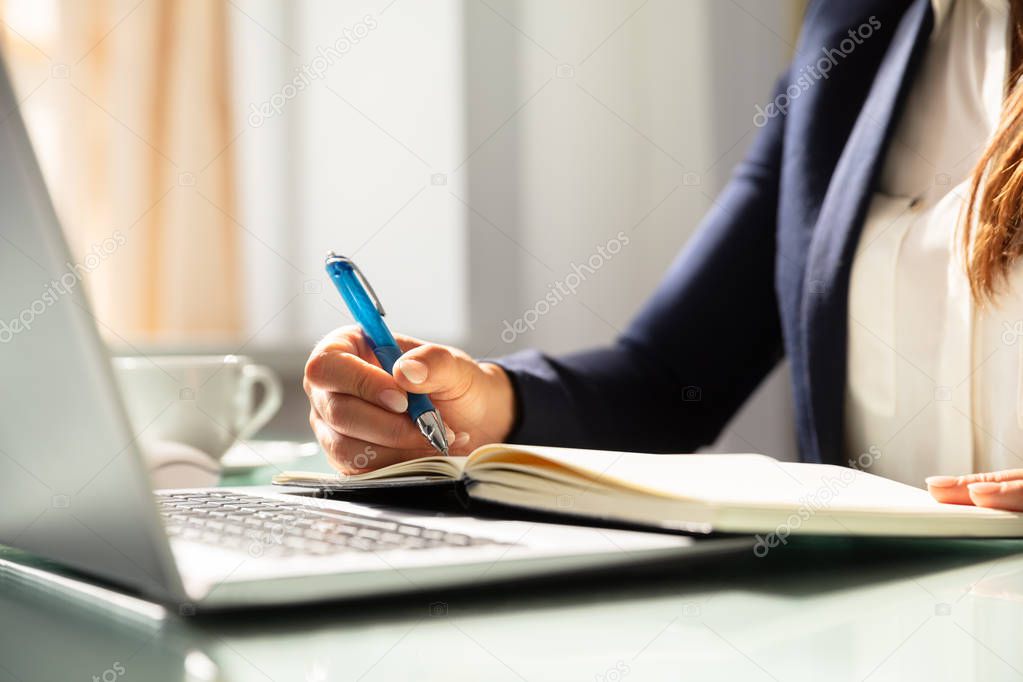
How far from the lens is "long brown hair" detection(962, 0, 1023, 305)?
62 centimetres

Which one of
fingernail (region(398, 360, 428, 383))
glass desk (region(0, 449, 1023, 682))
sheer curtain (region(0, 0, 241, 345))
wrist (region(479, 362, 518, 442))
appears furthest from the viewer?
sheer curtain (region(0, 0, 241, 345))

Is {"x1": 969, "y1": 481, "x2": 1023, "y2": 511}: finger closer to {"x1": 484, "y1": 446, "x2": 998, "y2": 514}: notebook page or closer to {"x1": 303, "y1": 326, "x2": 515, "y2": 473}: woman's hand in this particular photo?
{"x1": 484, "y1": 446, "x2": 998, "y2": 514}: notebook page

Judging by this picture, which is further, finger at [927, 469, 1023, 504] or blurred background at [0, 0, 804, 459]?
blurred background at [0, 0, 804, 459]

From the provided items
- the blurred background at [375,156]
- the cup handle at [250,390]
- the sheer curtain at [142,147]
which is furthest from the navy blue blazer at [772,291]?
the sheer curtain at [142,147]

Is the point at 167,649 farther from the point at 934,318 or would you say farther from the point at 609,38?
the point at 609,38

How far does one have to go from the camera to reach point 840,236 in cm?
81

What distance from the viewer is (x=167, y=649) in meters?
0.29

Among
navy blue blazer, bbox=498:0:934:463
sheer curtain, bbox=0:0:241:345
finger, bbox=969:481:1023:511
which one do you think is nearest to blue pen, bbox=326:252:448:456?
navy blue blazer, bbox=498:0:934:463

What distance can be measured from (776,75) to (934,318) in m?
1.85

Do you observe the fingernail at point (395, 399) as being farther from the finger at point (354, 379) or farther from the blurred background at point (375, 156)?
the blurred background at point (375, 156)

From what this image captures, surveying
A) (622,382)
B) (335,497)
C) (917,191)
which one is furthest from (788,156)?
(335,497)

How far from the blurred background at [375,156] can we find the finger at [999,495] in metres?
1.76

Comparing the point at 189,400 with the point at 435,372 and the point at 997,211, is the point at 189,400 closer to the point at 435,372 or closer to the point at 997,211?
the point at 435,372

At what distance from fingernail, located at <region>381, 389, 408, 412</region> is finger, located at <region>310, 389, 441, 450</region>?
0.02 meters
